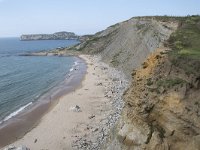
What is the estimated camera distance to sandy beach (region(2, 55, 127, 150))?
31000 millimetres

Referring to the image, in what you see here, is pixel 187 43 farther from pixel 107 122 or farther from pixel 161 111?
pixel 107 122

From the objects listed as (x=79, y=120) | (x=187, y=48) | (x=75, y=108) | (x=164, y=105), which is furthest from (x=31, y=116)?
(x=164, y=105)

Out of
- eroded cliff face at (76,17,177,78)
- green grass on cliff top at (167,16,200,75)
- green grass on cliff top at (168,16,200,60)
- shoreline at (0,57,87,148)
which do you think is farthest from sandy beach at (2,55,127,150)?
green grass on cliff top at (167,16,200,75)

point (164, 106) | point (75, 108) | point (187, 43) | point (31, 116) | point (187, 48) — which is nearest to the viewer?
point (164, 106)

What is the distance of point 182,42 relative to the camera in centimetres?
2328

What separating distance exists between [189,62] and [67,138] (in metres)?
17.5

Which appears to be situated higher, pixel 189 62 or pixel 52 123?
pixel 189 62

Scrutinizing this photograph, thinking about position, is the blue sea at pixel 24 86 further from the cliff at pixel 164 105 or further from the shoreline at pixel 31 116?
the cliff at pixel 164 105

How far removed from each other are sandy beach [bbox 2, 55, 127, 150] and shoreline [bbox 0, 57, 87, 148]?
99cm

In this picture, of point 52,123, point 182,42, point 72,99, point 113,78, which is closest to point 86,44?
point 113,78

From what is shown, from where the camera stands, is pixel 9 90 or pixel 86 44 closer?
pixel 9 90

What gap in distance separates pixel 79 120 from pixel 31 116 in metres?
7.68

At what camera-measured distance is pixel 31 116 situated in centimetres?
4197

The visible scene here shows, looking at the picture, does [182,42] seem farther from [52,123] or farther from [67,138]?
[52,123]
